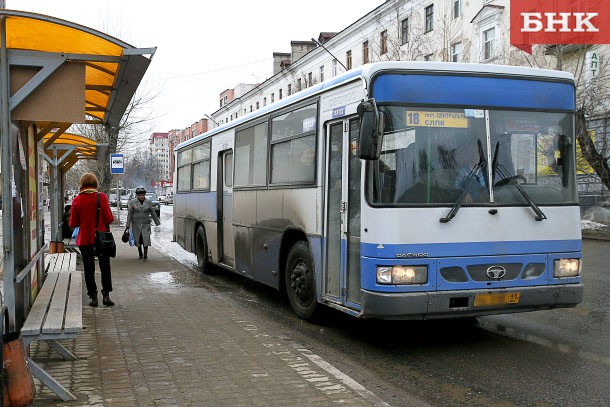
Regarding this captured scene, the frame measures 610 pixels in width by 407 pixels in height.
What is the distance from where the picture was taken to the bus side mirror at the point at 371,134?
5672mm

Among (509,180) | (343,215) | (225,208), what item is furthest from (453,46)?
(343,215)

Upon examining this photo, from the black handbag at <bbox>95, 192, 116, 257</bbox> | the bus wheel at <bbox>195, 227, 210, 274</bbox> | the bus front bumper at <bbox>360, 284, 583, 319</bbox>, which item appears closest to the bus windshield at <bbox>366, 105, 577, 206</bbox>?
the bus front bumper at <bbox>360, 284, 583, 319</bbox>

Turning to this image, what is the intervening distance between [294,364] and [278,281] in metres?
2.91

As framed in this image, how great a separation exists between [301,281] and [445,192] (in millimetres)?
2426

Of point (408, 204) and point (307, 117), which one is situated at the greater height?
point (307, 117)

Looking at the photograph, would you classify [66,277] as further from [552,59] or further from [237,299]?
[552,59]

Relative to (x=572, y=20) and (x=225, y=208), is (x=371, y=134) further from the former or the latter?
(x=572, y=20)

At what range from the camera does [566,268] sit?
20.8ft

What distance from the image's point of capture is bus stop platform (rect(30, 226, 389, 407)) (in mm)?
4621

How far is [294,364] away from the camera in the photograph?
551 centimetres

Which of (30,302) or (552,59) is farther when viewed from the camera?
(552,59)

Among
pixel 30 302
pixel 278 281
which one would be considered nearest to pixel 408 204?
pixel 278 281

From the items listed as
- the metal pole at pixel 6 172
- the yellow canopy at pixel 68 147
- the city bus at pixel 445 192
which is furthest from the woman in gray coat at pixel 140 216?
the metal pole at pixel 6 172

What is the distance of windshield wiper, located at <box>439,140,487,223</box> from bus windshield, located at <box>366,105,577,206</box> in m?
Result: 0.01
